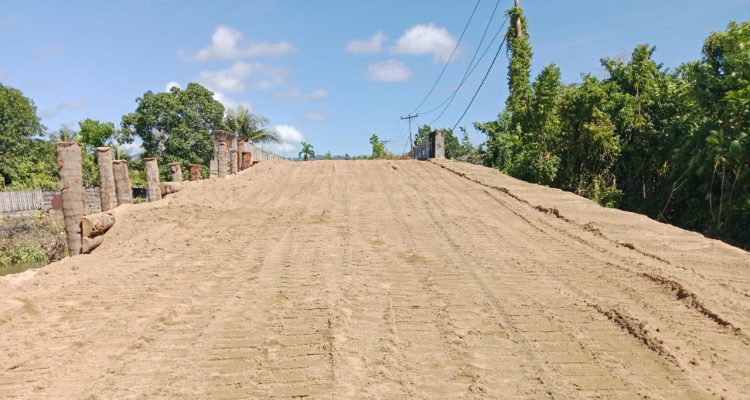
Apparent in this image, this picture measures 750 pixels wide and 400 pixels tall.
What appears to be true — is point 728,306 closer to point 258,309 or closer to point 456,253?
point 456,253

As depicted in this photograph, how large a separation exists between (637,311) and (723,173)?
6.64 m

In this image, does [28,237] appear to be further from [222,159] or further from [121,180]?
[121,180]

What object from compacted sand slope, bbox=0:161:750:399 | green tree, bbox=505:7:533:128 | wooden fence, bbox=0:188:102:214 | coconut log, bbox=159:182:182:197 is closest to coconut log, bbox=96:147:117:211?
compacted sand slope, bbox=0:161:750:399

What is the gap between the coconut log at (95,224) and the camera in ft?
22.7

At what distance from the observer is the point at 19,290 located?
5.23 meters

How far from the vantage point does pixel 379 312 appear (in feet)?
15.6

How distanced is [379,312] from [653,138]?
1153cm

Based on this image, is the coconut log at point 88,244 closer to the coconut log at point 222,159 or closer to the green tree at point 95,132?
the coconut log at point 222,159

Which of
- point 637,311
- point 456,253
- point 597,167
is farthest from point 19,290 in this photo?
point 597,167

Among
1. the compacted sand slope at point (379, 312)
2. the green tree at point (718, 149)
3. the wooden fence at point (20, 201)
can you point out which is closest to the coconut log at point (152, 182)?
the compacted sand slope at point (379, 312)

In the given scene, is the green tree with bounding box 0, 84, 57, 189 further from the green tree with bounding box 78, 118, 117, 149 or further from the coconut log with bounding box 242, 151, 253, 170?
the coconut log with bounding box 242, 151, 253, 170

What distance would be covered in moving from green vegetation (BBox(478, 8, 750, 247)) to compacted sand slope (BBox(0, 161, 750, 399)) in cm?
317

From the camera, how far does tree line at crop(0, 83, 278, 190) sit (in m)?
37.1

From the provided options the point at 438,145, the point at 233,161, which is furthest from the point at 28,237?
the point at 438,145
